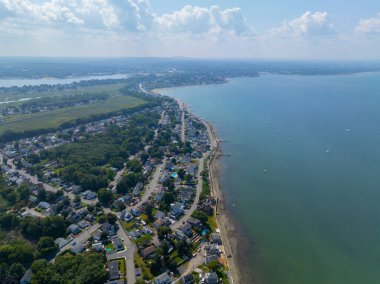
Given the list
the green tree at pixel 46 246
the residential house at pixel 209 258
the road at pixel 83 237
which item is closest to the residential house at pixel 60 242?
the road at pixel 83 237

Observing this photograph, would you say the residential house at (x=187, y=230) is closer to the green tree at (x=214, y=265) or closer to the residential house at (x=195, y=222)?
the residential house at (x=195, y=222)

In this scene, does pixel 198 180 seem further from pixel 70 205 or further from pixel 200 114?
pixel 200 114

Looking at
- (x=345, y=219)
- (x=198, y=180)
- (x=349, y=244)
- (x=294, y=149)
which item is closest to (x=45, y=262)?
(x=198, y=180)

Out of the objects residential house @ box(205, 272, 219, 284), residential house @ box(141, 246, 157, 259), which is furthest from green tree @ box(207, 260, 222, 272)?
residential house @ box(141, 246, 157, 259)

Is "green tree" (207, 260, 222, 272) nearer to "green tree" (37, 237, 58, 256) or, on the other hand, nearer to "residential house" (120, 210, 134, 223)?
"residential house" (120, 210, 134, 223)

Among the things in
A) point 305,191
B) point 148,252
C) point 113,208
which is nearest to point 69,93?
point 113,208

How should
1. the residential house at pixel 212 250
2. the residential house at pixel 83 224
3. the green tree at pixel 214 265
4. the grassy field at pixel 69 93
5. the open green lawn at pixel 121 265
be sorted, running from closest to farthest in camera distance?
1. the open green lawn at pixel 121 265
2. the green tree at pixel 214 265
3. the residential house at pixel 212 250
4. the residential house at pixel 83 224
5. the grassy field at pixel 69 93
